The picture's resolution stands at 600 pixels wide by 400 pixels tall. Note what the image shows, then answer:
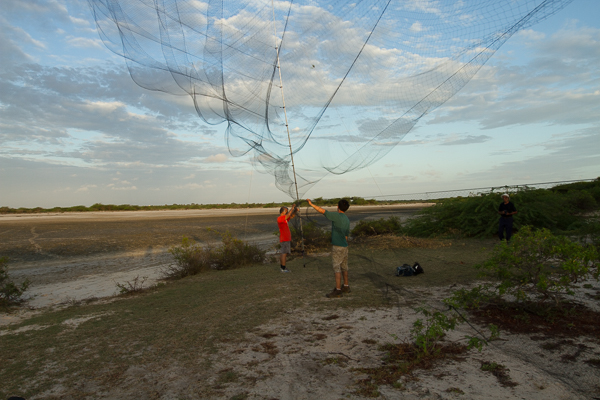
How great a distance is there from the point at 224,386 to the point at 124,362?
5.25 feet

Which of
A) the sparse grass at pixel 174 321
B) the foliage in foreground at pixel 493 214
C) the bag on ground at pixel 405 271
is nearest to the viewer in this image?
the sparse grass at pixel 174 321

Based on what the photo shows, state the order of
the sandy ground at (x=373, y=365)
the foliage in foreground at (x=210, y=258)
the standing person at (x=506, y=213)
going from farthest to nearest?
the standing person at (x=506, y=213), the foliage in foreground at (x=210, y=258), the sandy ground at (x=373, y=365)

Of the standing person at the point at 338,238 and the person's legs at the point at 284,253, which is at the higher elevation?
the standing person at the point at 338,238

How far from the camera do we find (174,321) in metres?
6.34

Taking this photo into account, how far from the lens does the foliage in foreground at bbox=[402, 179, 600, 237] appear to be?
597 inches

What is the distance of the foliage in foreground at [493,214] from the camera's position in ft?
49.7

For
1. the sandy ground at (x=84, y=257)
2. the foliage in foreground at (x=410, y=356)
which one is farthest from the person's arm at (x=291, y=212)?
the foliage in foreground at (x=410, y=356)

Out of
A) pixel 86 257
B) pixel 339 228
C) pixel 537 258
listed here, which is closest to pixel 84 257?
pixel 86 257

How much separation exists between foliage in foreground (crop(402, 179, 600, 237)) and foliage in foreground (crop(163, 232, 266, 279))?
8.37 metres

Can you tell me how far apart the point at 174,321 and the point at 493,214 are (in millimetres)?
13750

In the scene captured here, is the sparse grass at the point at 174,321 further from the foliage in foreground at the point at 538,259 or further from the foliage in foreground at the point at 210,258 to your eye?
the foliage in foreground at the point at 538,259

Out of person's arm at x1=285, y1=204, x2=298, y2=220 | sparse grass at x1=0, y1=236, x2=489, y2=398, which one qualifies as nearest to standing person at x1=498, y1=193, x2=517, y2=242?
sparse grass at x1=0, y1=236, x2=489, y2=398

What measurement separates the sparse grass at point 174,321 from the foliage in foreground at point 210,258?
0.55 meters

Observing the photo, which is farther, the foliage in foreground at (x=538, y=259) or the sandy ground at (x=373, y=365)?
the foliage in foreground at (x=538, y=259)
